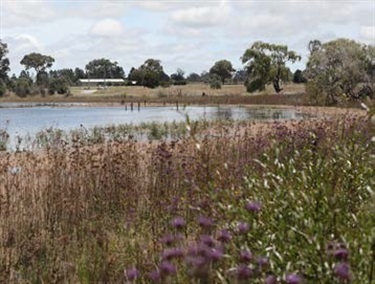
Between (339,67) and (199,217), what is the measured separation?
57.0m

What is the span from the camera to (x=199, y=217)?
132 inches

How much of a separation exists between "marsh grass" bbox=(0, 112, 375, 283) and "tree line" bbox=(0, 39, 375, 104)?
389 cm

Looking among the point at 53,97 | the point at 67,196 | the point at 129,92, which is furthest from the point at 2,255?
the point at 53,97

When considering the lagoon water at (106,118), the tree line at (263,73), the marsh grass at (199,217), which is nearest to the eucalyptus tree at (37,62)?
the tree line at (263,73)

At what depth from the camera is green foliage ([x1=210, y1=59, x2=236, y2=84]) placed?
134625mm

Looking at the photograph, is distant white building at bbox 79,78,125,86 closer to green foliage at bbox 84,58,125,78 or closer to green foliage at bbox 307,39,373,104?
green foliage at bbox 84,58,125,78

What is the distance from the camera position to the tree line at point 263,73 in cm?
5688

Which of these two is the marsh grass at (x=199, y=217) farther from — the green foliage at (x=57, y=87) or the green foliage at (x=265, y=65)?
the green foliage at (x=57, y=87)

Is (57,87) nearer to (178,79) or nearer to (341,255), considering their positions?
(178,79)

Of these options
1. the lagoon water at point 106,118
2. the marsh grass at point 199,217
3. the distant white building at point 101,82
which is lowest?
the distant white building at point 101,82

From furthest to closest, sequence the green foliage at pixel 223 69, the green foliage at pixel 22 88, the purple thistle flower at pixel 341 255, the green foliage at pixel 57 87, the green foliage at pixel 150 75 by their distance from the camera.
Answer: the green foliage at pixel 223 69 < the green foliage at pixel 150 75 < the green foliage at pixel 57 87 < the green foliage at pixel 22 88 < the purple thistle flower at pixel 341 255

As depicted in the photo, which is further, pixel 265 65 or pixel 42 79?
pixel 42 79

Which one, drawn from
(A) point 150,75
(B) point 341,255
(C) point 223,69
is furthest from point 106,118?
(C) point 223,69

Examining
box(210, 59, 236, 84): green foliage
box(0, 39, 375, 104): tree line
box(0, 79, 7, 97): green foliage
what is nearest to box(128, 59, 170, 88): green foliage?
box(0, 39, 375, 104): tree line
